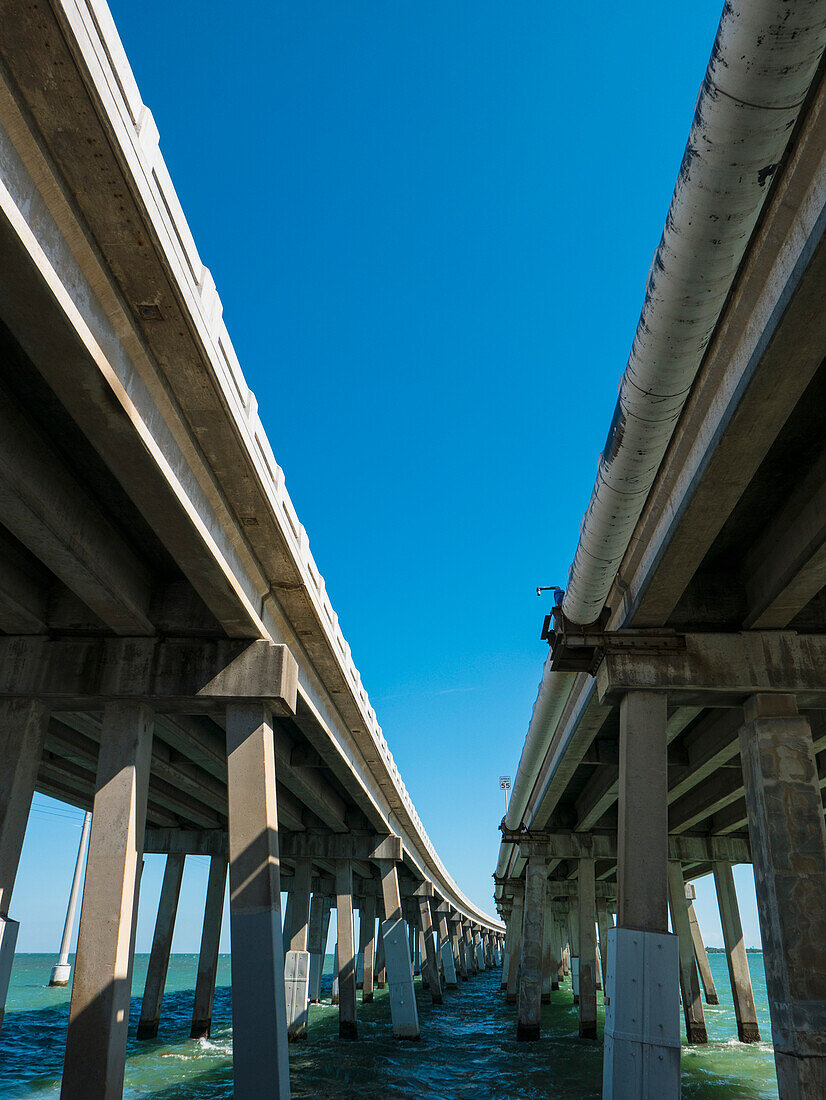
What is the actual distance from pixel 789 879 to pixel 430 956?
3312 centimetres

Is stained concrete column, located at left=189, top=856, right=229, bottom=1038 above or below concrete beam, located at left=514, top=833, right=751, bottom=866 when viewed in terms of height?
below

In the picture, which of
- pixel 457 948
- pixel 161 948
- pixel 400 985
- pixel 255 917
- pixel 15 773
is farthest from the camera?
pixel 457 948

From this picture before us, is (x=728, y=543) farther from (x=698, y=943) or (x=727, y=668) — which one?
(x=698, y=943)

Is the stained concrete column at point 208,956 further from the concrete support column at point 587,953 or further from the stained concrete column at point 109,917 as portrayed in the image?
the stained concrete column at point 109,917

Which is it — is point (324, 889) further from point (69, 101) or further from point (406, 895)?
point (69, 101)

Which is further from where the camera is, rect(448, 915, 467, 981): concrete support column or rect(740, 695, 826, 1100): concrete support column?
rect(448, 915, 467, 981): concrete support column

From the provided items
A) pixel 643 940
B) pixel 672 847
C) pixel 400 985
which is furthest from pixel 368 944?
pixel 643 940

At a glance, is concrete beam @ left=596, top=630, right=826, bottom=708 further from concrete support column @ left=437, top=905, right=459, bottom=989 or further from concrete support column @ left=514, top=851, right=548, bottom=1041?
concrete support column @ left=437, top=905, right=459, bottom=989

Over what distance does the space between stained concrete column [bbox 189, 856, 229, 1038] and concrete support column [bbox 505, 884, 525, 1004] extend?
18805 mm

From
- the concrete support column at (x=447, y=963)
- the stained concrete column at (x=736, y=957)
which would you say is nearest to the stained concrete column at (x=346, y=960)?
the stained concrete column at (x=736, y=957)

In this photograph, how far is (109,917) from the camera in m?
10.0

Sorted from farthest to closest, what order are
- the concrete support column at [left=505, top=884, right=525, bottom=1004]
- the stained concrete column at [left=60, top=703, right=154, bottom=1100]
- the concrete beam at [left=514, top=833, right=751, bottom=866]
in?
1. the concrete support column at [left=505, top=884, right=525, bottom=1004]
2. the concrete beam at [left=514, top=833, right=751, bottom=866]
3. the stained concrete column at [left=60, top=703, right=154, bottom=1100]

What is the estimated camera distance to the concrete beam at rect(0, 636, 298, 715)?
11.2 metres

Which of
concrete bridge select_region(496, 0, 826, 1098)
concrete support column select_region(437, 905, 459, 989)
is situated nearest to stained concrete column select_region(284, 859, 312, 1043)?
concrete bridge select_region(496, 0, 826, 1098)
